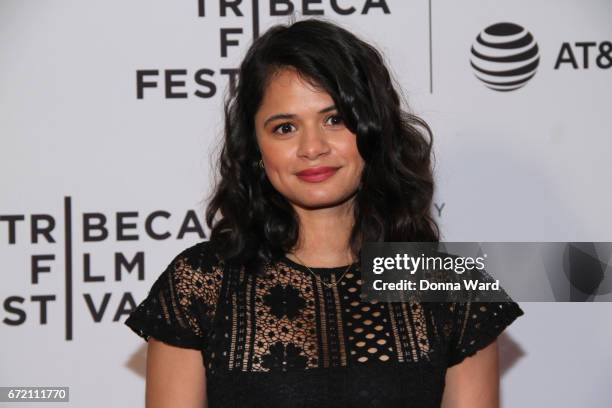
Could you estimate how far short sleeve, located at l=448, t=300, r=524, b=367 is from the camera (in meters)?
1.86

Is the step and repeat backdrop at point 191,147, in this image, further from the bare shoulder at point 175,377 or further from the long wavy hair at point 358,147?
the bare shoulder at point 175,377

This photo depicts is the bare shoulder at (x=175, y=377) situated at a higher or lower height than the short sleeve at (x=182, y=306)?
lower

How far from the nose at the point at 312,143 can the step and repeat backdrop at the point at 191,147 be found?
25.9 inches

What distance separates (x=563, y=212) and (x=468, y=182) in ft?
0.94

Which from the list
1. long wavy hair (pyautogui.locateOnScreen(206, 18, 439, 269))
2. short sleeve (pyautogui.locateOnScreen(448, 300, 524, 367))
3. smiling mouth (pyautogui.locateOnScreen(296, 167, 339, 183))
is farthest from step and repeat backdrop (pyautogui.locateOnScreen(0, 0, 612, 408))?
smiling mouth (pyautogui.locateOnScreen(296, 167, 339, 183))

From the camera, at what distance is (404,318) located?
1839 mm

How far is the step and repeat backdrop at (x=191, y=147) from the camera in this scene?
2.36 metres

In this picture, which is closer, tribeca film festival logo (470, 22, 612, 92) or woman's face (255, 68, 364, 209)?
woman's face (255, 68, 364, 209)

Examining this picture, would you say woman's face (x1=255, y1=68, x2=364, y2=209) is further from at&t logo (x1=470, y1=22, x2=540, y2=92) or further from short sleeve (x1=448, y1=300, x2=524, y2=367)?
at&t logo (x1=470, y1=22, x2=540, y2=92)

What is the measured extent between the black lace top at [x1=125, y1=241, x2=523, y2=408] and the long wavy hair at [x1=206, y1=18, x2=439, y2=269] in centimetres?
9

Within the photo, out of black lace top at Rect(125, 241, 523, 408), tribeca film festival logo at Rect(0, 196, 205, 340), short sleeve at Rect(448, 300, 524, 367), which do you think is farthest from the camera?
tribeca film festival logo at Rect(0, 196, 205, 340)

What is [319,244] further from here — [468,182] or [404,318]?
[468,182]

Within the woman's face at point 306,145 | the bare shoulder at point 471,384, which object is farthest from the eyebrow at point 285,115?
the bare shoulder at point 471,384

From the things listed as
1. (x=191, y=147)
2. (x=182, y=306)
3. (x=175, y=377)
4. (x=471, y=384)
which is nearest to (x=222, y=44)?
(x=191, y=147)
